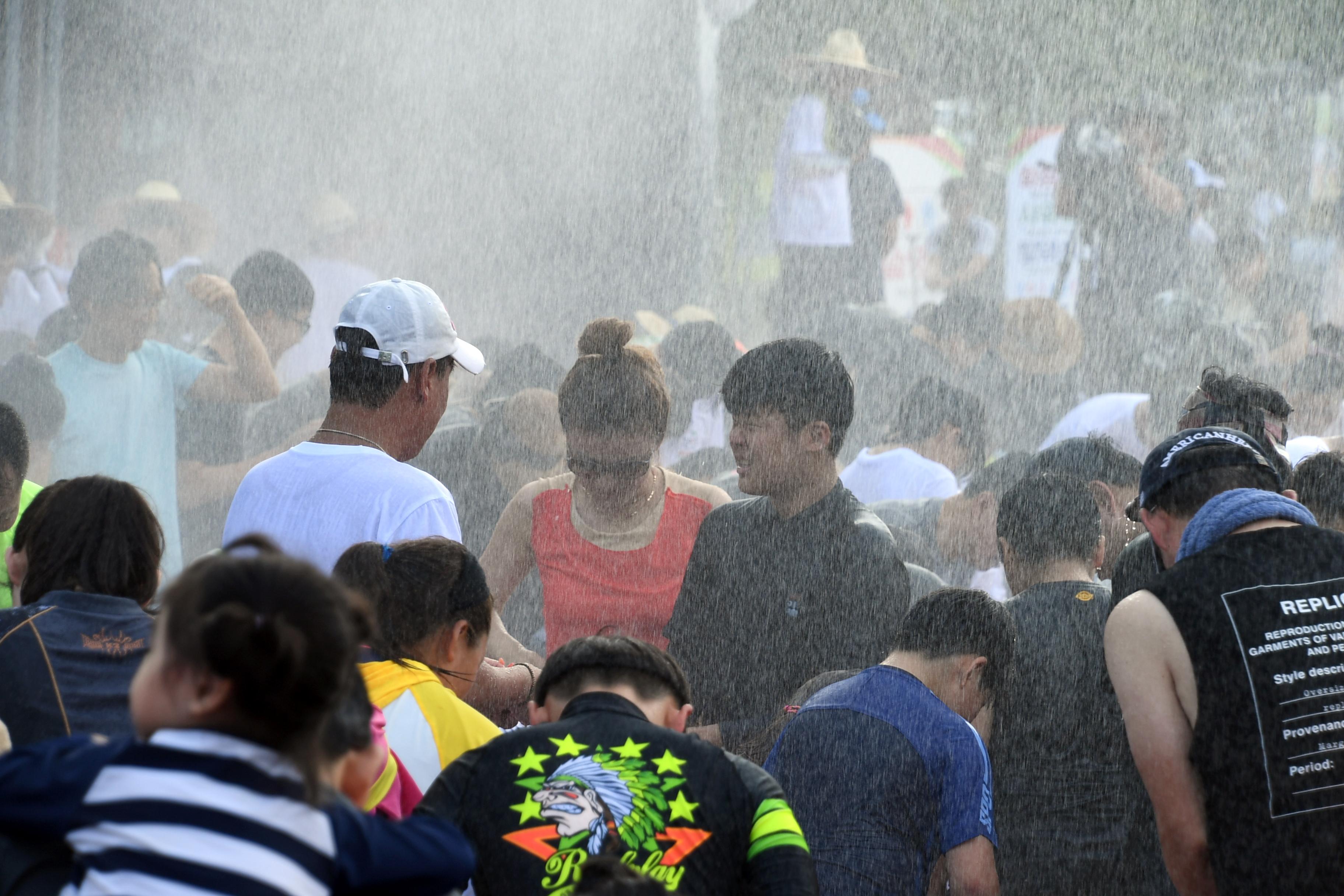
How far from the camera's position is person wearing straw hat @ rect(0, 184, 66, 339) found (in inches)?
264

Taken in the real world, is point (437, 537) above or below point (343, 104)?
below

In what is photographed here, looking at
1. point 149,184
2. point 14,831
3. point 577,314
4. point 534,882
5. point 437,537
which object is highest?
point 149,184

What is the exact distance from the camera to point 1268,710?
2.26 m

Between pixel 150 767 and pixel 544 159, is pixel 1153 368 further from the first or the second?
pixel 150 767

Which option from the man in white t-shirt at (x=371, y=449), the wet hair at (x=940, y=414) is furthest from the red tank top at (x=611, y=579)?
the wet hair at (x=940, y=414)

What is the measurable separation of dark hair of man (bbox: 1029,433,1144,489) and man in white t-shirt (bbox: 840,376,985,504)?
3.39 feet

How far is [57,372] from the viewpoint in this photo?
4.89 metres

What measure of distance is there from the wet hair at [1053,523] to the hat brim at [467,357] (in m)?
1.27

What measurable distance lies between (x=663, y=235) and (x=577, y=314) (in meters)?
0.73

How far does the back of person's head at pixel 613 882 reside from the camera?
1.47 meters

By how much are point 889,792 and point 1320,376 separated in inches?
156

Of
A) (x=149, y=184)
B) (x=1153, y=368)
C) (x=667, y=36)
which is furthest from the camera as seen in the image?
(x=667, y=36)

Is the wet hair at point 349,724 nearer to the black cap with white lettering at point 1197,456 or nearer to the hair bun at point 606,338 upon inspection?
the black cap with white lettering at point 1197,456

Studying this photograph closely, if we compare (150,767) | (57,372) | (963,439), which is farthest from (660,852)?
(57,372)
